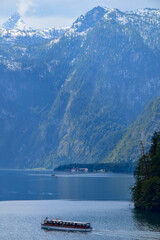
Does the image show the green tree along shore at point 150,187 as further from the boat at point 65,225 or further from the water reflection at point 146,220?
the boat at point 65,225

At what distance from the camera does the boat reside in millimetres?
155500

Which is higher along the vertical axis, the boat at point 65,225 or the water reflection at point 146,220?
the water reflection at point 146,220

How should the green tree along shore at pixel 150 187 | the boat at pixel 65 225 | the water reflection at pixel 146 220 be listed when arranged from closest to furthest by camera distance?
the boat at pixel 65 225, the water reflection at pixel 146 220, the green tree along shore at pixel 150 187

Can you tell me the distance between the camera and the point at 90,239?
144 metres

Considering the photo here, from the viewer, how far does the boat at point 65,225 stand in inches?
6122

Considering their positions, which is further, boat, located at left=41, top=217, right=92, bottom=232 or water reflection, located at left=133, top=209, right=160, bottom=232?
water reflection, located at left=133, top=209, right=160, bottom=232

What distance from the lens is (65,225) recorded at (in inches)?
6270

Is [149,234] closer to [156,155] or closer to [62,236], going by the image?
[62,236]

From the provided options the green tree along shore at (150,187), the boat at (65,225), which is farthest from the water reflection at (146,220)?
the boat at (65,225)

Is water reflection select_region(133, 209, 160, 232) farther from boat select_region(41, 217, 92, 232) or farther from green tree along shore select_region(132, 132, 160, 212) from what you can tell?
boat select_region(41, 217, 92, 232)

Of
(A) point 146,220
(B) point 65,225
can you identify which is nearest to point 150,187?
(A) point 146,220

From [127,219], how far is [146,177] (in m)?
27.8

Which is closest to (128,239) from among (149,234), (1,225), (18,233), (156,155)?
(149,234)

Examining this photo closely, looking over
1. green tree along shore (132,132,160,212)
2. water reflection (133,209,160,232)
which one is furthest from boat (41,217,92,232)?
green tree along shore (132,132,160,212)
